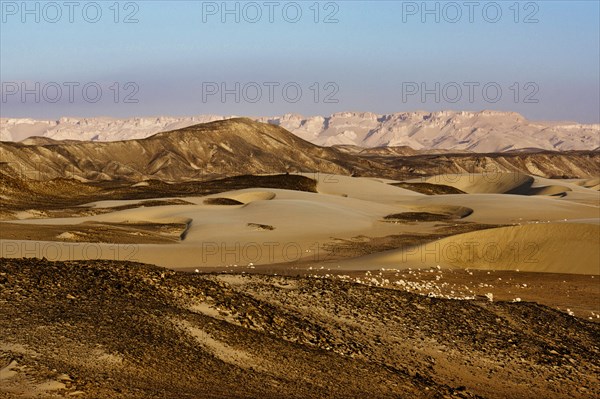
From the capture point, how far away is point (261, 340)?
428 inches

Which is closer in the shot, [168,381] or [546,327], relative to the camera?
[168,381]

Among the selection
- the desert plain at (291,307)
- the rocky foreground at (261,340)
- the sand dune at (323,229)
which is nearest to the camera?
the rocky foreground at (261,340)

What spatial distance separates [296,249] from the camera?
29.3m

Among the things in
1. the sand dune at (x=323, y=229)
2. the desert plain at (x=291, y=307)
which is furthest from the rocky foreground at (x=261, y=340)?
the sand dune at (x=323, y=229)

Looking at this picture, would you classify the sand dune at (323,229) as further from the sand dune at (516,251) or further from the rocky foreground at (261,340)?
the rocky foreground at (261,340)

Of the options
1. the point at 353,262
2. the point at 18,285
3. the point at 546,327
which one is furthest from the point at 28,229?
Answer: the point at 546,327

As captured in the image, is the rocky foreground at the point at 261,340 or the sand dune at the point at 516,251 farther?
the sand dune at the point at 516,251

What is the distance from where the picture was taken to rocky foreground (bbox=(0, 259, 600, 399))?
347 inches

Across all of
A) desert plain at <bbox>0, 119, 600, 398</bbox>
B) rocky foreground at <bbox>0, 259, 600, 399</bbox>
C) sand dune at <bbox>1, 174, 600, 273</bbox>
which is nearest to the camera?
rocky foreground at <bbox>0, 259, 600, 399</bbox>

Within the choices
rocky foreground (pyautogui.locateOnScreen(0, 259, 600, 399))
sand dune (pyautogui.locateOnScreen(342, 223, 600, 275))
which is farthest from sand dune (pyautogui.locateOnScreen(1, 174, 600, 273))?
rocky foreground (pyautogui.locateOnScreen(0, 259, 600, 399))

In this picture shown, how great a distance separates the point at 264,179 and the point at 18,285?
200 feet

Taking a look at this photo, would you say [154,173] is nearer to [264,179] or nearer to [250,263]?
[264,179]

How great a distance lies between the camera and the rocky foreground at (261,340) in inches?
347

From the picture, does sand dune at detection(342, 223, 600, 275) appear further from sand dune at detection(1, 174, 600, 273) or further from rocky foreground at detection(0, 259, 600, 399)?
rocky foreground at detection(0, 259, 600, 399)
